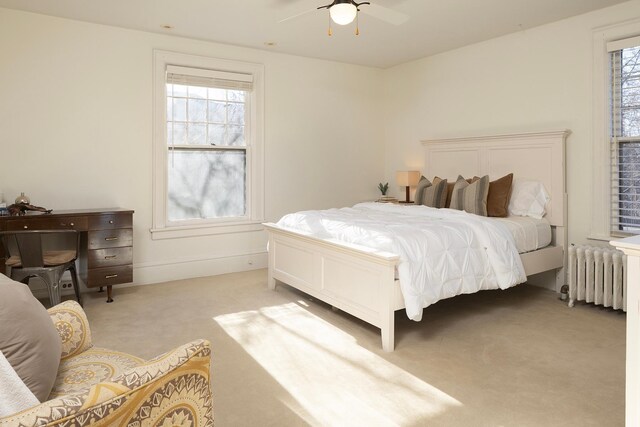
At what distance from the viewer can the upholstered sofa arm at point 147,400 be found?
33.2 inches

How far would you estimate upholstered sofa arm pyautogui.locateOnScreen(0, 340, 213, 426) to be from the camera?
0.84m

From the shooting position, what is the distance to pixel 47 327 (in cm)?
135

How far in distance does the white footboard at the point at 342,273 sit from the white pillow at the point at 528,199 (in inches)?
82.6

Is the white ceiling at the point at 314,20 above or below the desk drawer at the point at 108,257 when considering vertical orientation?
above

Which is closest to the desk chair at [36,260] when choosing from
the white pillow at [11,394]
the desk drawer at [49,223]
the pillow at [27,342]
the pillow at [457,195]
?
the desk drawer at [49,223]

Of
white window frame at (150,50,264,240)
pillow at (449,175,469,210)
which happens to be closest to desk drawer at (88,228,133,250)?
white window frame at (150,50,264,240)

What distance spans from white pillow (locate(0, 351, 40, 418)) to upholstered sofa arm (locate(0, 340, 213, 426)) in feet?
0.39

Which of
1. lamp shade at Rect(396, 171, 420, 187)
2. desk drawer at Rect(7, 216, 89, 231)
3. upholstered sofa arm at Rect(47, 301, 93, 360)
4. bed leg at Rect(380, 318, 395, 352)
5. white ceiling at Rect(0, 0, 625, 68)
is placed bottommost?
bed leg at Rect(380, 318, 395, 352)

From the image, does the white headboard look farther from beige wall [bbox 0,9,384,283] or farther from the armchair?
the armchair

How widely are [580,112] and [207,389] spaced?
169 inches

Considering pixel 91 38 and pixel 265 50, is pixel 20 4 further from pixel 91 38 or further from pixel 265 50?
pixel 265 50

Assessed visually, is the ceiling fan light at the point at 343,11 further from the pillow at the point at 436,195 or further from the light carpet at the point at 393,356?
the pillow at the point at 436,195

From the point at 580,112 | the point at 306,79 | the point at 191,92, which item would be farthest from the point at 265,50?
the point at 580,112

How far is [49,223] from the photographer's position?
3.79m
